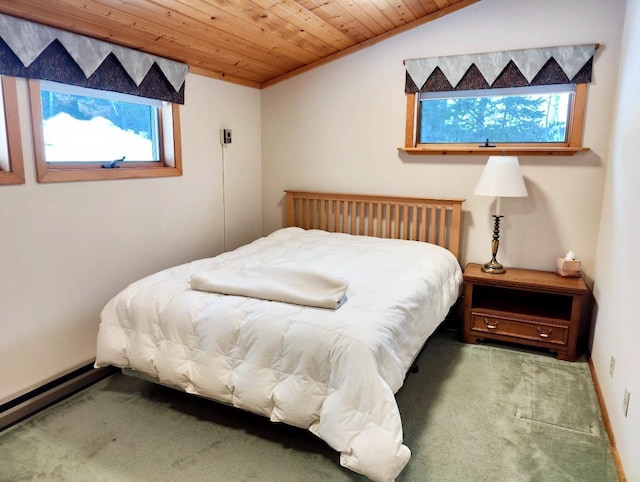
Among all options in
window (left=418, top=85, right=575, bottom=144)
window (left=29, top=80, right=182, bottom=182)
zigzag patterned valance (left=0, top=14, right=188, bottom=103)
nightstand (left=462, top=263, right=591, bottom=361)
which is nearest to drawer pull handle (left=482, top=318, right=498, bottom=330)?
nightstand (left=462, top=263, right=591, bottom=361)

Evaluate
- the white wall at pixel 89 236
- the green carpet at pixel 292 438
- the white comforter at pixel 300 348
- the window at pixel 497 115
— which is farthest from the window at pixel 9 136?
the window at pixel 497 115

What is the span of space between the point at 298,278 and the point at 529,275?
6.17 ft

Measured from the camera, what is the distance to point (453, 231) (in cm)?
346

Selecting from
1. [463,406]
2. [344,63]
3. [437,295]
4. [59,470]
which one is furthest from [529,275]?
[59,470]

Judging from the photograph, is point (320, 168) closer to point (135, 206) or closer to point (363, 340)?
point (135, 206)

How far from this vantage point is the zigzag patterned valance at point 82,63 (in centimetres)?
216

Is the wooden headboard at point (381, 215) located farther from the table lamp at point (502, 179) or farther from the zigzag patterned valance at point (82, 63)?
the zigzag patterned valance at point (82, 63)

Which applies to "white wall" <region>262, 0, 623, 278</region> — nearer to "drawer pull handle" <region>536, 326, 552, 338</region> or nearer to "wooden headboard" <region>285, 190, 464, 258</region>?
"wooden headboard" <region>285, 190, 464, 258</region>

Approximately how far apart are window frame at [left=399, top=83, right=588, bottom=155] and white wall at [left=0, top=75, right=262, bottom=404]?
1.50m

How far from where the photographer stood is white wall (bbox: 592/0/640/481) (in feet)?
5.93

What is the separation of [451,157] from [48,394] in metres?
3.12

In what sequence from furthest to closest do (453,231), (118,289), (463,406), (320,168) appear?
(320,168) → (453,231) → (118,289) → (463,406)

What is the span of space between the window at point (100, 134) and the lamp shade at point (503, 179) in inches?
88.3

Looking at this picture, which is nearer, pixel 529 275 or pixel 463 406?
pixel 463 406
